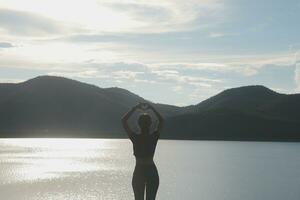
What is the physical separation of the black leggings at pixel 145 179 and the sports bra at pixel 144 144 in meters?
0.21

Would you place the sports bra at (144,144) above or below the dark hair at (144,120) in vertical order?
below

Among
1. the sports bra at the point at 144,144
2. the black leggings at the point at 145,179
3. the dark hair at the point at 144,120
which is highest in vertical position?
the dark hair at the point at 144,120

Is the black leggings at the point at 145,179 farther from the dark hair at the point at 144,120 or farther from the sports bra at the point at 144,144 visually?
the dark hair at the point at 144,120

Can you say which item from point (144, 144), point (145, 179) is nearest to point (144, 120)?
point (144, 144)

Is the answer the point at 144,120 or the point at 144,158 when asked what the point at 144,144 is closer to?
the point at 144,158

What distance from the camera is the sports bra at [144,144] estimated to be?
32.0ft

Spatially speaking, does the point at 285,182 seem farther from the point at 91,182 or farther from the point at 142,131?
the point at 142,131

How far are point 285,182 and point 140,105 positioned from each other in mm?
99484

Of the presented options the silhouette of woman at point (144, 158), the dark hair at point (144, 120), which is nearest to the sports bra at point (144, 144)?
the silhouette of woman at point (144, 158)

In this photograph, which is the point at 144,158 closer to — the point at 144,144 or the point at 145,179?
the point at 144,144

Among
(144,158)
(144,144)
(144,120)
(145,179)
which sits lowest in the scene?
(145,179)

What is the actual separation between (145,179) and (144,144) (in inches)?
26.4

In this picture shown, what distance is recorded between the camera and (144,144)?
32.0 ft

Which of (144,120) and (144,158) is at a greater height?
(144,120)
